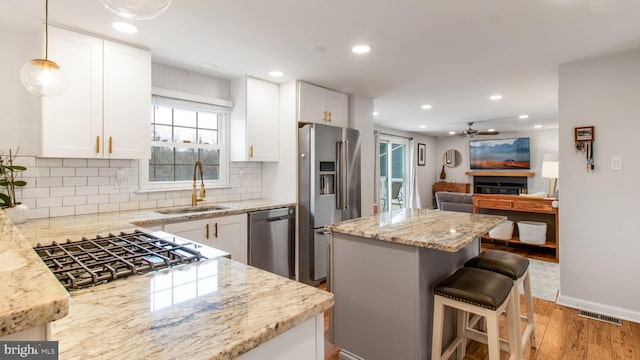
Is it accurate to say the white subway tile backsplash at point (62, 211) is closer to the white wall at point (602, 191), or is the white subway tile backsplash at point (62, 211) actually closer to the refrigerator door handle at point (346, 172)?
the refrigerator door handle at point (346, 172)

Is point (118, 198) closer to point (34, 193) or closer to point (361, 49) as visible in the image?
point (34, 193)

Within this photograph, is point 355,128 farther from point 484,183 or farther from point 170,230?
point 484,183

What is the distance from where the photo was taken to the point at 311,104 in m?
3.81

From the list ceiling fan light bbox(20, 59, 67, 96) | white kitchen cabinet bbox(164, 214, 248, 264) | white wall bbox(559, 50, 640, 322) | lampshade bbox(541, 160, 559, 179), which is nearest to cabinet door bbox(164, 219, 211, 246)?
white kitchen cabinet bbox(164, 214, 248, 264)

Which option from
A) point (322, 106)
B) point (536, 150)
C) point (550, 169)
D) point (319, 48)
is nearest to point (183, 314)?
point (319, 48)

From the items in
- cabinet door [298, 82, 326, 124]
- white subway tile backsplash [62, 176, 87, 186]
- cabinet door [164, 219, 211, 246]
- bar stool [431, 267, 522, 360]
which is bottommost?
bar stool [431, 267, 522, 360]

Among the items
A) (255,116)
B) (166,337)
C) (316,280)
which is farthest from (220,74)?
(166,337)

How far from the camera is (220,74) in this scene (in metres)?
3.51

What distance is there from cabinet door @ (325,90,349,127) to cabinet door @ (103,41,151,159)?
204 cm

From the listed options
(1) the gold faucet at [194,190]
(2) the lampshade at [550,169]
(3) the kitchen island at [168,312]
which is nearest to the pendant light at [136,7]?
(3) the kitchen island at [168,312]

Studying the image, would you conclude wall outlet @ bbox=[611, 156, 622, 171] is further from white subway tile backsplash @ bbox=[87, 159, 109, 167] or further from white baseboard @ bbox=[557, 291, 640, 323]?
white subway tile backsplash @ bbox=[87, 159, 109, 167]

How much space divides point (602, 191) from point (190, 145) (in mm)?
3956

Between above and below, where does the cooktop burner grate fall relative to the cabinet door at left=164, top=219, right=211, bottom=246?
above

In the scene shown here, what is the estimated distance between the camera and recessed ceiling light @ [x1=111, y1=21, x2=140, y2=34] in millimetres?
2295
